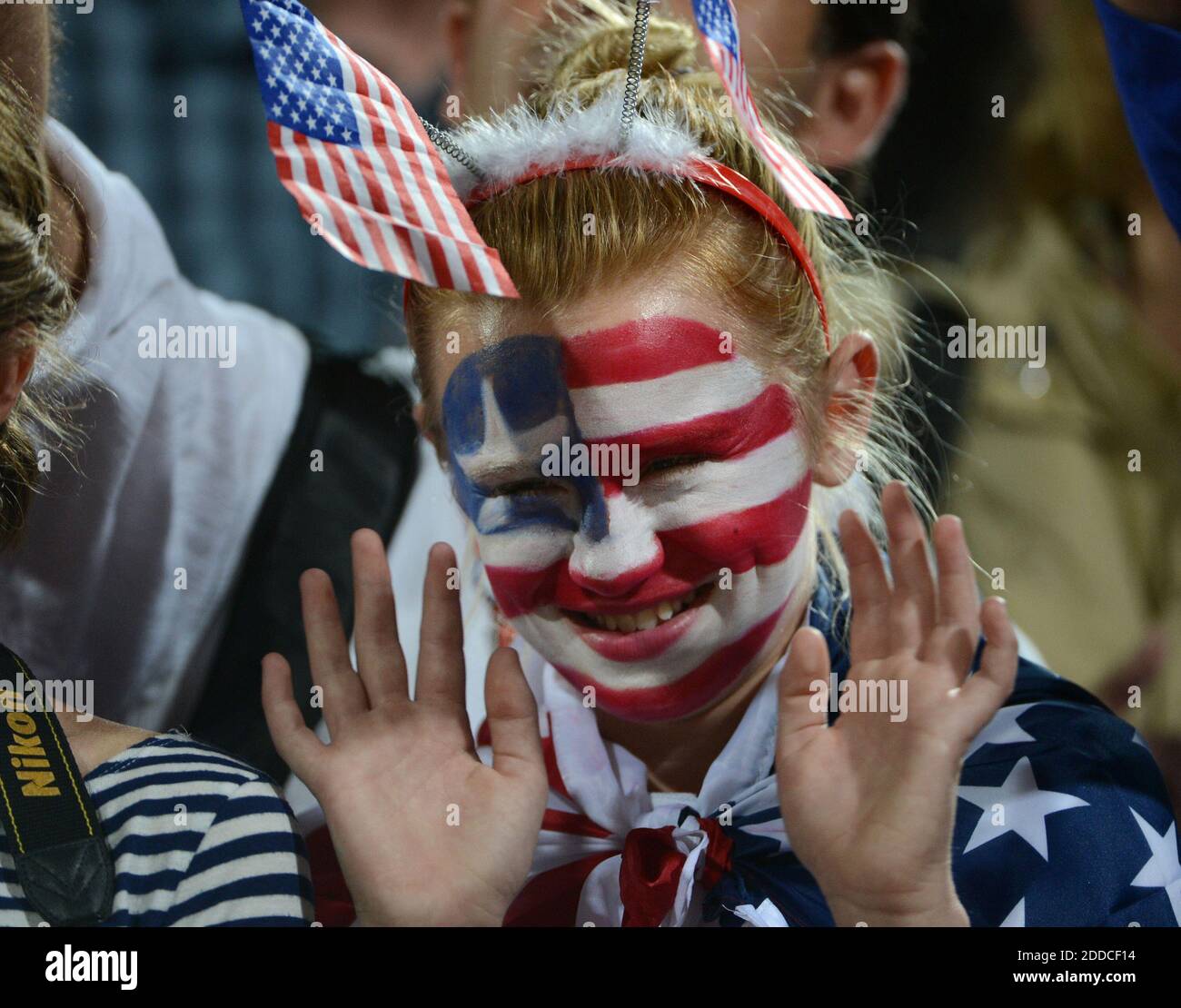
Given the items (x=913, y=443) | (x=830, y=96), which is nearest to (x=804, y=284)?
(x=913, y=443)

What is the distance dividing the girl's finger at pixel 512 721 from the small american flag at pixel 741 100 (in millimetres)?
481

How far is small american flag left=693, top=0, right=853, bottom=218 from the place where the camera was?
1118mm

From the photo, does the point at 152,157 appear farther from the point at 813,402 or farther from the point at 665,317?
the point at 813,402

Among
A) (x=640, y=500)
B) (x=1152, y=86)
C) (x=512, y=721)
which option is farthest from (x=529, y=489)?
(x=1152, y=86)

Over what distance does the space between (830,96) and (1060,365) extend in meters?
0.47

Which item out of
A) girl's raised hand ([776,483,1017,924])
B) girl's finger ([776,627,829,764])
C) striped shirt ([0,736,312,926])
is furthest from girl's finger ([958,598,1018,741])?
striped shirt ([0,736,312,926])

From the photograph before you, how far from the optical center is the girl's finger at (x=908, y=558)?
112cm

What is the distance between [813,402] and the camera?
1249 millimetres

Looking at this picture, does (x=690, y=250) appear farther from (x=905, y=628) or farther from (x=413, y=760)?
(x=413, y=760)

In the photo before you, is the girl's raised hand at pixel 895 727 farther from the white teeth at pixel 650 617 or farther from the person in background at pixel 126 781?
the person in background at pixel 126 781

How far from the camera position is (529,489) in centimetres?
120

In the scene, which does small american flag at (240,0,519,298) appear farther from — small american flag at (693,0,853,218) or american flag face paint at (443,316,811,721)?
small american flag at (693,0,853,218)

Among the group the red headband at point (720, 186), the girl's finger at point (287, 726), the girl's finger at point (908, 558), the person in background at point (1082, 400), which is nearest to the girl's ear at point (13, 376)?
the girl's finger at point (287, 726)

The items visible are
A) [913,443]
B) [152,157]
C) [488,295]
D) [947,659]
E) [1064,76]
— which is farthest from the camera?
[1064,76]
